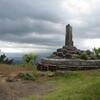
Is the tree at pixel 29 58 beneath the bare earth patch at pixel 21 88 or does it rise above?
above

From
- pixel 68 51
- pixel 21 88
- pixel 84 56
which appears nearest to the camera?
pixel 21 88

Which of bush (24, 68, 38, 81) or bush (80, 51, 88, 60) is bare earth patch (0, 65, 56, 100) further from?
bush (80, 51, 88, 60)

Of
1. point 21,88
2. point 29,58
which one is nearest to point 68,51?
point 29,58

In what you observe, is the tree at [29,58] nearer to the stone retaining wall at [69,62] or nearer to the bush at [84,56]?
the bush at [84,56]

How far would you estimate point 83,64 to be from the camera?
83.5 feet

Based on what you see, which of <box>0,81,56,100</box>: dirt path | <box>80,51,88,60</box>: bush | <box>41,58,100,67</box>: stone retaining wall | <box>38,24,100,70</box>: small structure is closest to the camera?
<box>0,81,56,100</box>: dirt path

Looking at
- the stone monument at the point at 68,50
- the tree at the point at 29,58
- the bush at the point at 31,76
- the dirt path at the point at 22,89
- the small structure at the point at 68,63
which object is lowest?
the dirt path at the point at 22,89

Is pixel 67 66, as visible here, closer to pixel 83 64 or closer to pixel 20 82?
pixel 83 64

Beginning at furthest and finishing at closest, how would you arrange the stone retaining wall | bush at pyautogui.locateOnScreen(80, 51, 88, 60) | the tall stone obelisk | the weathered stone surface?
1. the tall stone obelisk
2. the weathered stone surface
3. bush at pyautogui.locateOnScreen(80, 51, 88, 60)
4. the stone retaining wall

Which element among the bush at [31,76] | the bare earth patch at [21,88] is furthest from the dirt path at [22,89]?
the bush at [31,76]

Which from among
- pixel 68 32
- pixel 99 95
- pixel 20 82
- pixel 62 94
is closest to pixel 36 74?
pixel 20 82

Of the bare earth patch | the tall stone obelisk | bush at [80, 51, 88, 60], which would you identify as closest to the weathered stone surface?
the tall stone obelisk

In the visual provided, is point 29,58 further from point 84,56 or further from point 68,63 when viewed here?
point 68,63

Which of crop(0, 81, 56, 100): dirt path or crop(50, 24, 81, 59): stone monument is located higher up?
crop(50, 24, 81, 59): stone monument
